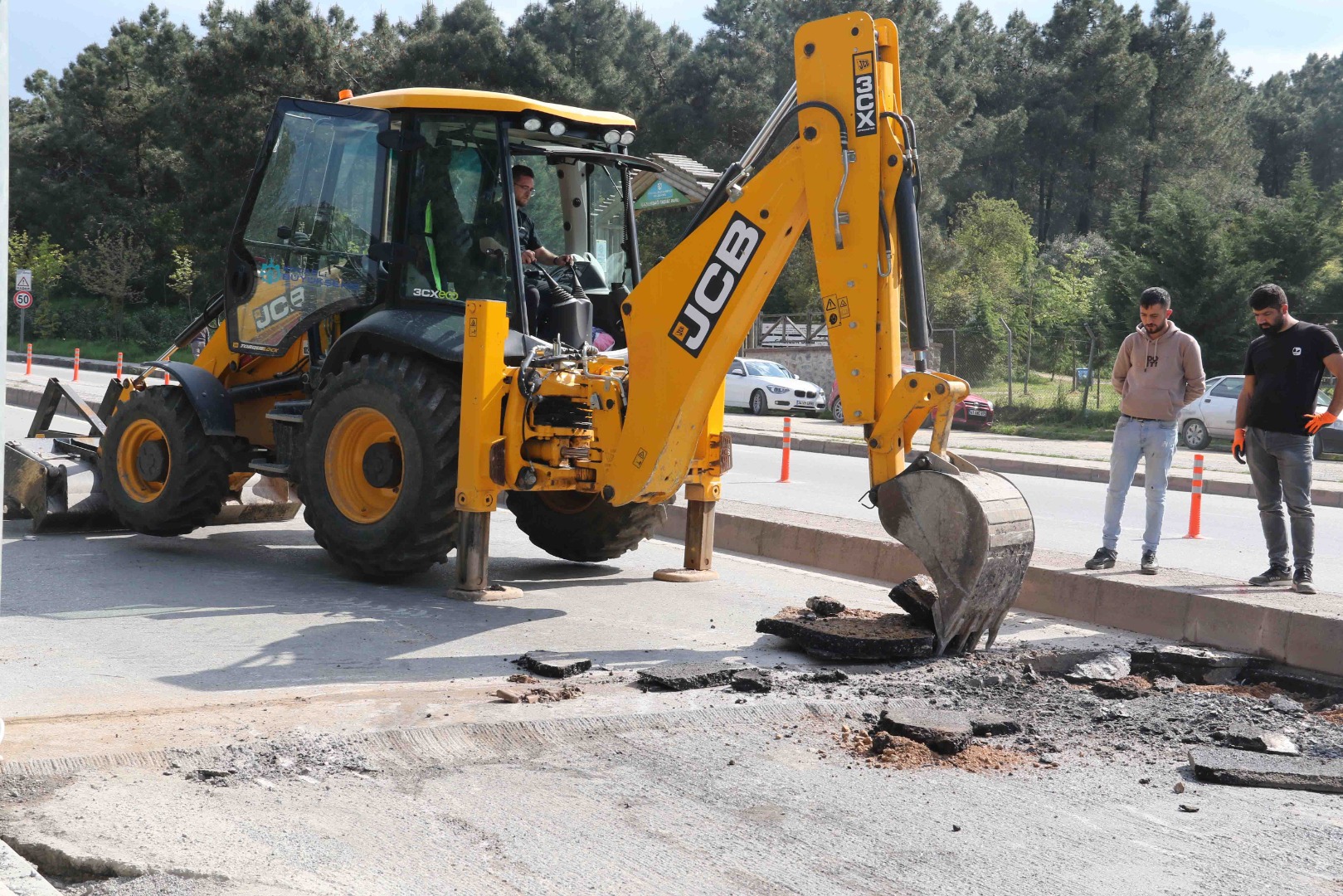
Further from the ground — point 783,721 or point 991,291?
point 991,291

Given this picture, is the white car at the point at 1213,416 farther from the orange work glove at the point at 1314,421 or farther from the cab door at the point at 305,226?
the cab door at the point at 305,226

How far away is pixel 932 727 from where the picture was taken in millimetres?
4895

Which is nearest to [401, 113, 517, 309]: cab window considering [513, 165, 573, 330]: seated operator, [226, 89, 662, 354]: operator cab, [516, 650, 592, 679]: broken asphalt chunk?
[226, 89, 662, 354]: operator cab

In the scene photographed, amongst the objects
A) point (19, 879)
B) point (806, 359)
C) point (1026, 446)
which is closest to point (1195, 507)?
point (19, 879)

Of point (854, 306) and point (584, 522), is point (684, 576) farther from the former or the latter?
point (854, 306)

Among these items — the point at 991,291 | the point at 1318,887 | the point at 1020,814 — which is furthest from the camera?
the point at 991,291

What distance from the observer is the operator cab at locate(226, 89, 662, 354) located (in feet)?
26.1

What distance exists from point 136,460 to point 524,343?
3319 mm

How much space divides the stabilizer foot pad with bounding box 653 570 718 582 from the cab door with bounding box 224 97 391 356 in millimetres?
2520

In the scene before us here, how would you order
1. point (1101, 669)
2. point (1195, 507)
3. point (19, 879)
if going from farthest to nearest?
1. point (1195, 507)
2. point (1101, 669)
3. point (19, 879)

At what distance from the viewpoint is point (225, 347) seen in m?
9.20

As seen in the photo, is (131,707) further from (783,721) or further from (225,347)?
(225,347)

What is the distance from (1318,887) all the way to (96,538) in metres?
8.28

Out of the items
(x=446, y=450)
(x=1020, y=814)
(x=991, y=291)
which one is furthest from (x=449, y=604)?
(x=991, y=291)
